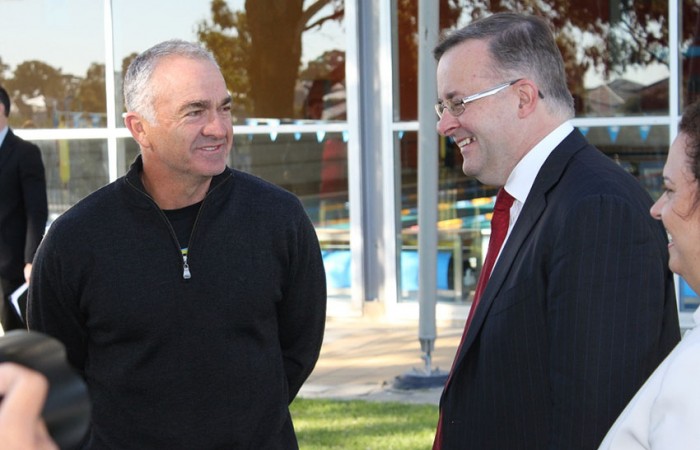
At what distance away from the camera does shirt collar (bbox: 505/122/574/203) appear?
9.08 feet

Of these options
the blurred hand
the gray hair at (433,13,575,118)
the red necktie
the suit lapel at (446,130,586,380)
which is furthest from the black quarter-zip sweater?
the blurred hand

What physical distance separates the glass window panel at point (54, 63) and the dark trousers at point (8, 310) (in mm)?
4573

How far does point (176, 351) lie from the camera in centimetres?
307

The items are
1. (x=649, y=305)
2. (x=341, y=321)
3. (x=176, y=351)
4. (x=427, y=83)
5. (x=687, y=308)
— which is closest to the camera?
(x=649, y=305)

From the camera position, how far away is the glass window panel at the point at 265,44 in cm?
1089

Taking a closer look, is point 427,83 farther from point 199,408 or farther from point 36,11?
point 36,11

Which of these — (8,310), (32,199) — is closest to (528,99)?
(32,199)

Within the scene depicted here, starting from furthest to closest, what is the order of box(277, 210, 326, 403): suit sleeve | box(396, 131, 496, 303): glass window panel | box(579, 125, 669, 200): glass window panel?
box(396, 131, 496, 303): glass window panel < box(579, 125, 669, 200): glass window panel < box(277, 210, 326, 403): suit sleeve

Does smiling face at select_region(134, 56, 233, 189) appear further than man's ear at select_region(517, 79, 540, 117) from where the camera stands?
Yes

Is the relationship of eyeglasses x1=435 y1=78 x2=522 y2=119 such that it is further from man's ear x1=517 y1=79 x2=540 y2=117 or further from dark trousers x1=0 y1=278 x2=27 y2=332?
dark trousers x1=0 y1=278 x2=27 y2=332

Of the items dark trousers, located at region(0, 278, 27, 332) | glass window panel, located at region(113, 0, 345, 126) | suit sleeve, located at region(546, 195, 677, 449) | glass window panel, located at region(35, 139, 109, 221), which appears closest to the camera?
suit sleeve, located at region(546, 195, 677, 449)

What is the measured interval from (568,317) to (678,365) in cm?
58

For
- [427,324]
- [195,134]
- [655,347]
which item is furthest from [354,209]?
[655,347]

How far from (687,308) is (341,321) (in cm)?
322
